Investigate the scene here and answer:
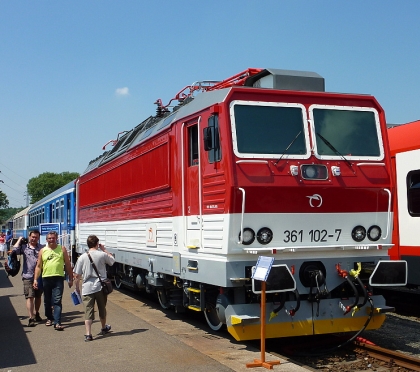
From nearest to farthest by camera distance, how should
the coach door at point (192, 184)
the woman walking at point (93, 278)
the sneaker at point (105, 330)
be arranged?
the coach door at point (192, 184) < the woman walking at point (93, 278) < the sneaker at point (105, 330)

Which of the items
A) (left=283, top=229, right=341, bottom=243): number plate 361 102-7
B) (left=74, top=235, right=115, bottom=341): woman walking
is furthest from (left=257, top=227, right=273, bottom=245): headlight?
(left=74, top=235, right=115, bottom=341): woman walking

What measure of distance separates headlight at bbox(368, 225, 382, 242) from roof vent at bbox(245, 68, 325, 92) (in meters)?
2.12

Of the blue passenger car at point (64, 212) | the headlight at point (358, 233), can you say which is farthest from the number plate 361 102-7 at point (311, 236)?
the blue passenger car at point (64, 212)

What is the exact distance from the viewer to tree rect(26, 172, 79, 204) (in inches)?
4220

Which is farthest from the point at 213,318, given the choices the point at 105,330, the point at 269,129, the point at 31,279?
the point at 31,279

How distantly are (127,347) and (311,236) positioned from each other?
2.94 metres

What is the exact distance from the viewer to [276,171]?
754 cm

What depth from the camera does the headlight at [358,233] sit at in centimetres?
791

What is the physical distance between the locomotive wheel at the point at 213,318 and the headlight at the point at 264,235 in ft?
5.15

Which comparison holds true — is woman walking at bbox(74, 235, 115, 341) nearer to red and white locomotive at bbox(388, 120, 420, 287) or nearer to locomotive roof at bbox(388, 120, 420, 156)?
red and white locomotive at bbox(388, 120, 420, 287)

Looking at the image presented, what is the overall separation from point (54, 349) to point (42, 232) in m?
13.1

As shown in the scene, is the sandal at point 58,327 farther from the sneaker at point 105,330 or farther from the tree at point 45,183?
the tree at point 45,183

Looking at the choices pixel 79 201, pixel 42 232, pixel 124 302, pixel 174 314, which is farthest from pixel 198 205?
pixel 42 232

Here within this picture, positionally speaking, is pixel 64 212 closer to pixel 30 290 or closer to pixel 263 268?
pixel 30 290
